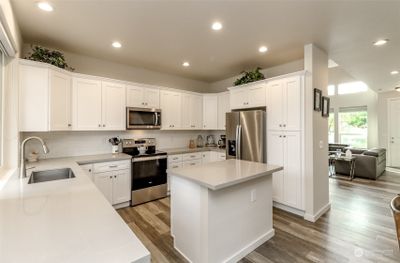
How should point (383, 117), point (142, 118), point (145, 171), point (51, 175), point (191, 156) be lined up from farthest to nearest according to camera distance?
point (383, 117), point (191, 156), point (142, 118), point (145, 171), point (51, 175)

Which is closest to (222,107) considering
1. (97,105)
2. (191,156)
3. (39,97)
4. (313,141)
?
(191,156)

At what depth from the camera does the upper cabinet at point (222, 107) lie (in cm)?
468

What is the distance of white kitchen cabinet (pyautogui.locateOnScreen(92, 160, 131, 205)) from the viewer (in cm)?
317

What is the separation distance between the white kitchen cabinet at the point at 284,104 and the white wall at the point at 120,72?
2.34 metres

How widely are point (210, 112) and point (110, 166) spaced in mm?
2673

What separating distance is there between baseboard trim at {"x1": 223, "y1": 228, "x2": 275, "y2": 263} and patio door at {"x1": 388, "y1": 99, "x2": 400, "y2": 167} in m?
7.23

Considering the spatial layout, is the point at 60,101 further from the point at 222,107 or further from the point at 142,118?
the point at 222,107

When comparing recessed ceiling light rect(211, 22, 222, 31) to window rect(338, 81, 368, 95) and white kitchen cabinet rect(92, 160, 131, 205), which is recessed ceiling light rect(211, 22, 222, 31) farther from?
window rect(338, 81, 368, 95)

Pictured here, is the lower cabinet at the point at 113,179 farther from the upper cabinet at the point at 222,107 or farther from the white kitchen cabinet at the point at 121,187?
the upper cabinet at the point at 222,107

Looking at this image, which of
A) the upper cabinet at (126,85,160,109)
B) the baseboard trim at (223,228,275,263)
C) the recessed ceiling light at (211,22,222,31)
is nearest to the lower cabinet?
the upper cabinet at (126,85,160,109)

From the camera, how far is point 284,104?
329 cm

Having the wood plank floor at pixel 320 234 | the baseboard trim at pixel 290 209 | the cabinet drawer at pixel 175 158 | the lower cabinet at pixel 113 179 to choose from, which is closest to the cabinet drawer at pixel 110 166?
the lower cabinet at pixel 113 179

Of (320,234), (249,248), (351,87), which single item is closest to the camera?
(249,248)

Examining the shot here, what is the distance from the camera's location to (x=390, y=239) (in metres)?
2.50
